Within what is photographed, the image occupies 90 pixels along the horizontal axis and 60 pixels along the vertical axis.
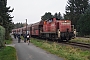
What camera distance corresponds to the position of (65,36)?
3341 centimetres

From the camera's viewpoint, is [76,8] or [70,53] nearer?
[70,53]

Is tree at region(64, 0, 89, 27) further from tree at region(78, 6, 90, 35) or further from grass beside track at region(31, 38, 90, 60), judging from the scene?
grass beside track at region(31, 38, 90, 60)

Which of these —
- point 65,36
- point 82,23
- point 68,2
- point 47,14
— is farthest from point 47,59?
point 47,14

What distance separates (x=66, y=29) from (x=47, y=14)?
393 ft

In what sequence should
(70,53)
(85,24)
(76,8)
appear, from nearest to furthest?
(70,53)
(85,24)
(76,8)

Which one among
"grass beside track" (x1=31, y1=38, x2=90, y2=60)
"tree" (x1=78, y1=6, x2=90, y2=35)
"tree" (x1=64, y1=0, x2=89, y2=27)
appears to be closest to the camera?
"grass beside track" (x1=31, y1=38, x2=90, y2=60)

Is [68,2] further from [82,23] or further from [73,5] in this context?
[82,23]

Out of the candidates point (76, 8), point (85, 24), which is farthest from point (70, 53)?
point (76, 8)

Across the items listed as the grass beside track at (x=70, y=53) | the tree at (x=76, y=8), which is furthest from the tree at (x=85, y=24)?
the grass beside track at (x=70, y=53)

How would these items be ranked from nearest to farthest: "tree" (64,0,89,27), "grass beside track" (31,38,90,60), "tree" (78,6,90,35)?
1. "grass beside track" (31,38,90,60)
2. "tree" (78,6,90,35)
3. "tree" (64,0,89,27)

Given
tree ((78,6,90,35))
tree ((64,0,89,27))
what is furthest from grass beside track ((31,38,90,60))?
tree ((64,0,89,27))

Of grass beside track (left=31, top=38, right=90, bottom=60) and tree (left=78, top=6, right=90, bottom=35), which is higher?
tree (left=78, top=6, right=90, bottom=35)

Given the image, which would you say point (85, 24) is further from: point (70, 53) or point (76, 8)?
point (70, 53)

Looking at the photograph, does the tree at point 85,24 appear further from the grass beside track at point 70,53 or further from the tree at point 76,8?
the grass beside track at point 70,53
